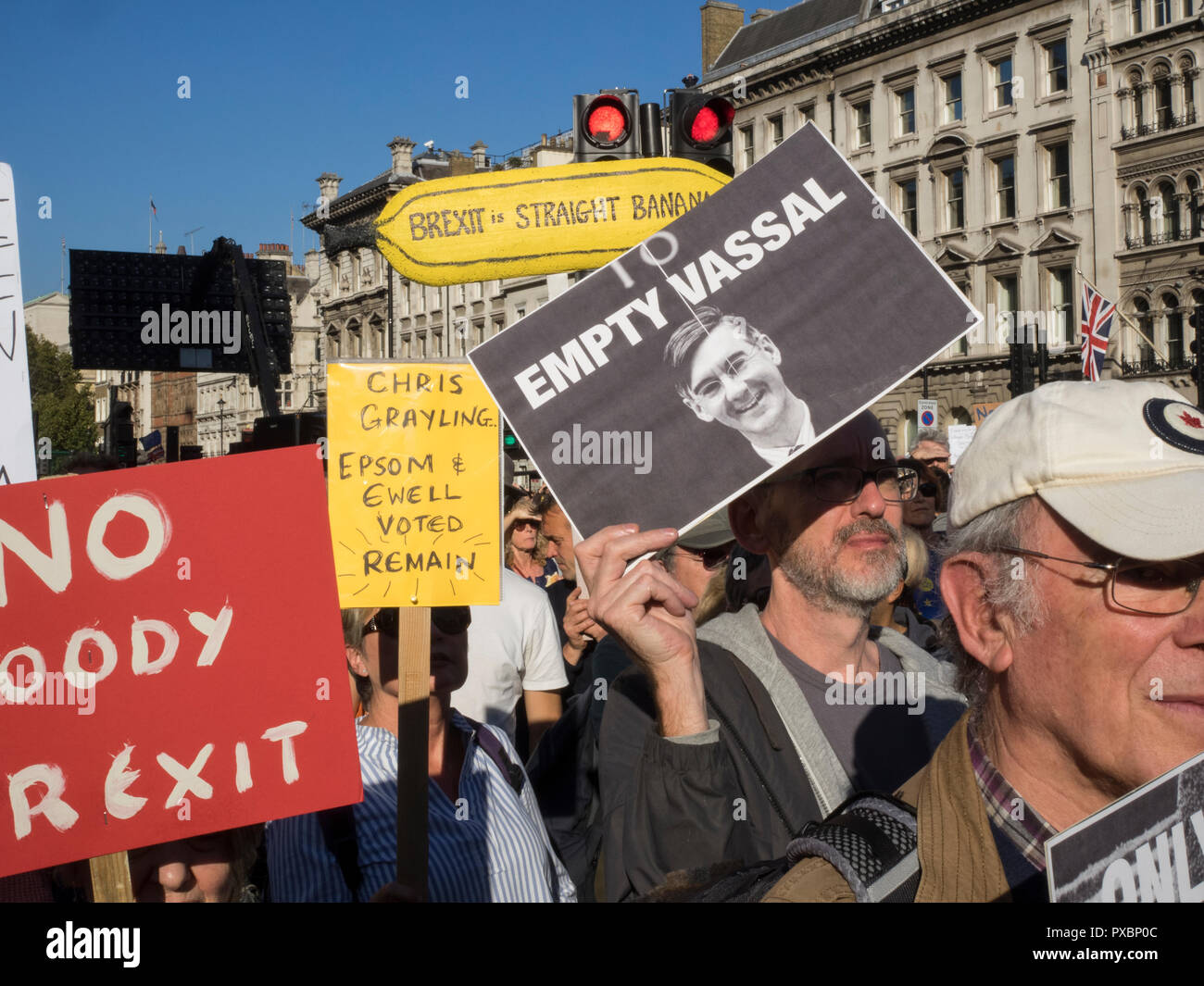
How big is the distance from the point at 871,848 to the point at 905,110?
132 feet

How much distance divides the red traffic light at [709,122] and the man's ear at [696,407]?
3.71 meters

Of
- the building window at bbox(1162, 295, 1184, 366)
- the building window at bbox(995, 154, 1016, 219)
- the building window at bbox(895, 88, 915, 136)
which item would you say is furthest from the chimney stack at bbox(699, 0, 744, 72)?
the building window at bbox(1162, 295, 1184, 366)

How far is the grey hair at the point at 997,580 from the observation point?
1.86m

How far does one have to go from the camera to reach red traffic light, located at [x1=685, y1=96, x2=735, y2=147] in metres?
5.89

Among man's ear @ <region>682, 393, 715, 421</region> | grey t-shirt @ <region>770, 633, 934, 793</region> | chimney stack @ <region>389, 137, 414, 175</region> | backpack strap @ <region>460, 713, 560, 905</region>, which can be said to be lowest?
backpack strap @ <region>460, 713, 560, 905</region>

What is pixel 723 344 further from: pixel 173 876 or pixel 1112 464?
pixel 173 876

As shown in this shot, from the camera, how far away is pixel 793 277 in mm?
2553

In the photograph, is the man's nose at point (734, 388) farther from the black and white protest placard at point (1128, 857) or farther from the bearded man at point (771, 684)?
the black and white protest placard at point (1128, 857)

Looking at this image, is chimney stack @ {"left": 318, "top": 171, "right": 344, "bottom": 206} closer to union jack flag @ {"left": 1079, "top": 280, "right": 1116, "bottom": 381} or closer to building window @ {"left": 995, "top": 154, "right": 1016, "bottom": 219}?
building window @ {"left": 995, "top": 154, "right": 1016, "bottom": 219}

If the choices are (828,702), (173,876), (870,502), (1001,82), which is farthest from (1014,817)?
(1001,82)

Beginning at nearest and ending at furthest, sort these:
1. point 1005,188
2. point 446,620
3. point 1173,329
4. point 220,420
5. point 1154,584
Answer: point 1154,584 < point 446,620 < point 1173,329 < point 1005,188 < point 220,420

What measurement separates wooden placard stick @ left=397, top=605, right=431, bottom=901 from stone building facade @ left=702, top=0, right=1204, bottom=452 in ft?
95.1

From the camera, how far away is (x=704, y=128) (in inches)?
233
